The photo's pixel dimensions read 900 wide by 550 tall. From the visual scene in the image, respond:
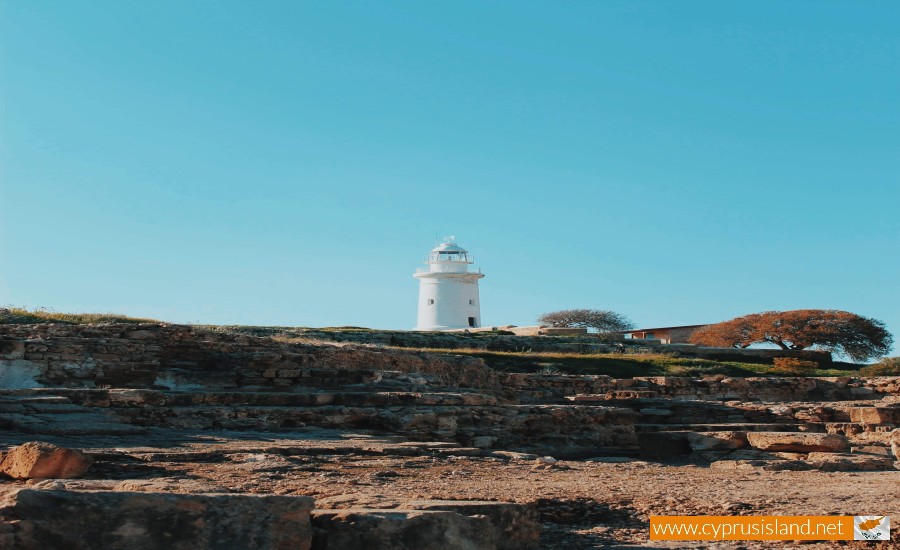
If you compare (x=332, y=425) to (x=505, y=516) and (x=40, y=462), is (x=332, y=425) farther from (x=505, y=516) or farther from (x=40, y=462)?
(x=505, y=516)

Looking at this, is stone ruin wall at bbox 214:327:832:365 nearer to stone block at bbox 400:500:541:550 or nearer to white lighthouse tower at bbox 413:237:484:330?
white lighthouse tower at bbox 413:237:484:330

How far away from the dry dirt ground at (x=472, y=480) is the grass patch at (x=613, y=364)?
52.0 ft

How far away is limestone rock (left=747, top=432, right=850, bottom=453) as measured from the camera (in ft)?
37.0

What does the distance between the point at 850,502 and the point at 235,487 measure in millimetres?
4498

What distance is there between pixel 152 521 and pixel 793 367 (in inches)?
1178

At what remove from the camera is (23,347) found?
43.4 ft

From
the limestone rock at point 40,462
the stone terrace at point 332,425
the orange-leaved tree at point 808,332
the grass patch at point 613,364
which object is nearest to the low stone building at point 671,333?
the orange-leaved tree at point 808,332

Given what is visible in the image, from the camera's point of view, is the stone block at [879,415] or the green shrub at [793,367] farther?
the green shrub at [793,367]

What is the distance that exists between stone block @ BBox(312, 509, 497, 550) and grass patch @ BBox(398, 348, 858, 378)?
68.2 feet

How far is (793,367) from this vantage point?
1206 inches

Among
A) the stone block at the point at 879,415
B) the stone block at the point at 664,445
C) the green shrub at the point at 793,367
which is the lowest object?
the stone block at the point at 664,445

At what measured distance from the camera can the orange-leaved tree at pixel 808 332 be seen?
3716 cm

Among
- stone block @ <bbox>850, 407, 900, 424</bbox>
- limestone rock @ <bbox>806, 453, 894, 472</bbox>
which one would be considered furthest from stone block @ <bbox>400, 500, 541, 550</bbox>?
stone block @ <bbox>850, 407, 900, 424</bbox>

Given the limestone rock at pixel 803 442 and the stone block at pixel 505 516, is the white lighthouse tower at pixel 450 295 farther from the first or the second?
the stone block at pixel 505 516
